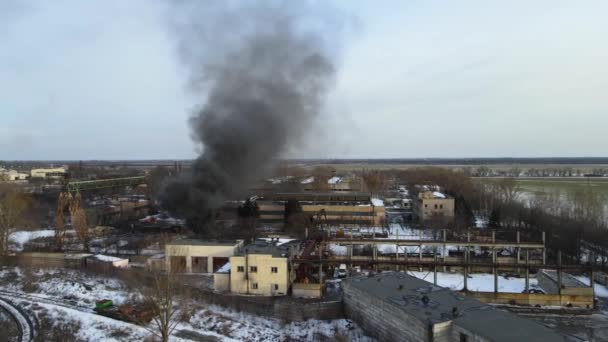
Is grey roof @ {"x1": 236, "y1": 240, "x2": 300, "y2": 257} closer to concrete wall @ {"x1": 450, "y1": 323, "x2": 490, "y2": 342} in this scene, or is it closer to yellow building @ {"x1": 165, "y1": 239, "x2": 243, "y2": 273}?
yellow building @ {"x1": 165, "y1": 239, "x2": 243, "y2": 273}

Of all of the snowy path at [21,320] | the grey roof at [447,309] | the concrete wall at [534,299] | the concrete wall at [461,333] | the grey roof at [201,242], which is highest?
the grey roof at [201,242]

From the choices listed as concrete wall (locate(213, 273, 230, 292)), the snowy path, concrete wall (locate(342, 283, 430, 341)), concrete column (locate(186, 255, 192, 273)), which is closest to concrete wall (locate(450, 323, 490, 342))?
concrete wall (locate(342, 283, 430, 341))

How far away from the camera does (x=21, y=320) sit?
14359 mm

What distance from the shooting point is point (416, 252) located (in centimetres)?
2478

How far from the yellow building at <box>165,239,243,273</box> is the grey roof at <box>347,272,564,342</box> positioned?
7.92 metres

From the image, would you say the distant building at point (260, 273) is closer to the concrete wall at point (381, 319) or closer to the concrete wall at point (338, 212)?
the concrete wall at point (381, 319)

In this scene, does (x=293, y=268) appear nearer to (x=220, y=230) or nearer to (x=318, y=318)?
(x=318, y=318)

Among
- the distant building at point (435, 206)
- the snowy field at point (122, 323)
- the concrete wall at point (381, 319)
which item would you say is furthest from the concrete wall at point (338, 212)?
the concrete wall at point (381, 319)

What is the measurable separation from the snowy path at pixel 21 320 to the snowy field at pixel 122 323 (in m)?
0.33

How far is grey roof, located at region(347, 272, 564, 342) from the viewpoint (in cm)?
1051

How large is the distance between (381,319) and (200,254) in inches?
428

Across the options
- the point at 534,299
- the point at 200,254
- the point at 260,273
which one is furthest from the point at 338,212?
the point at 534,299

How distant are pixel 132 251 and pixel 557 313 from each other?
2201 cm

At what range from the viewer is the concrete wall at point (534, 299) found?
54.2ft
